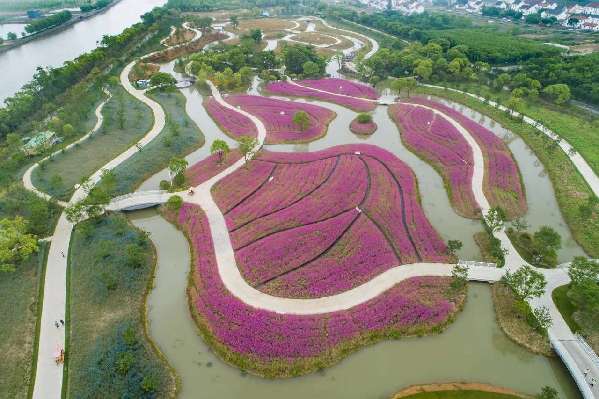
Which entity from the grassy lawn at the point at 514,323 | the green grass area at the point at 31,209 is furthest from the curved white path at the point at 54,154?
the grassy lawn at the point at 514,323

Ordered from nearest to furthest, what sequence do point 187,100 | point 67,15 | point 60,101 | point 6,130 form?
point 6,130
point 60,101
point 187,100
point 67,15

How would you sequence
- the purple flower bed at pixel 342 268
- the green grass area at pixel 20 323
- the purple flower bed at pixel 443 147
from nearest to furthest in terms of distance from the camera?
the green grass area at pixel 20 323, the purple flower bed at pixel 342 268, the purple flower bed at pixel 443 147

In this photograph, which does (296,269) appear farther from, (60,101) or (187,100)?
(60,101)

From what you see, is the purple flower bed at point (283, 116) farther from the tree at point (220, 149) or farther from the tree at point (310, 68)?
the tree at point (310, 68)

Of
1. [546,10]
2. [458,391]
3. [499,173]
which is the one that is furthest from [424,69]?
[546,10]

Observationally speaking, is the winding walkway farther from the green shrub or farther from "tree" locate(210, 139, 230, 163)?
the green shrub

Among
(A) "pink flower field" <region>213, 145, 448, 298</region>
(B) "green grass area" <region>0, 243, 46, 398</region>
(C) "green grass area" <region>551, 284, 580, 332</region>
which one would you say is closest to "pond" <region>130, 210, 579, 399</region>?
(C) "green grass area" <region>551, 284, 580, 332</region>

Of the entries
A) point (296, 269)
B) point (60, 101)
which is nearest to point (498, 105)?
point (296, 269)
